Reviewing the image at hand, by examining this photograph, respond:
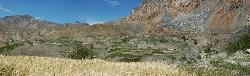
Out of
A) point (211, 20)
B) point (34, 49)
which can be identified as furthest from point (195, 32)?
point (34, 49)

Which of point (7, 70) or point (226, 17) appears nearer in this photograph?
point (7, 70)

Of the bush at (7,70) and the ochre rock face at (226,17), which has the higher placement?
the ochre rock face at (226,17)

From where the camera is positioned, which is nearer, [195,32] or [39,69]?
[39,69]

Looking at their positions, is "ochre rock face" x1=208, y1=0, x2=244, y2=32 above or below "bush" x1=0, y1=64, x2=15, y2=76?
above

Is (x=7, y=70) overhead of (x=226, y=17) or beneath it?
beneath

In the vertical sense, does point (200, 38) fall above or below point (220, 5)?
below

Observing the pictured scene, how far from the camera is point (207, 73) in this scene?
948 inches

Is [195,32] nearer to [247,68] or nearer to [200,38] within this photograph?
[200,38]

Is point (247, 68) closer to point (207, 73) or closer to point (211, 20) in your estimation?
point (207, 73)

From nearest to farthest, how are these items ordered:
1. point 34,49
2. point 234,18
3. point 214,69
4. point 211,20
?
point 214,69
point 34,49
point 234,18
point 211,20

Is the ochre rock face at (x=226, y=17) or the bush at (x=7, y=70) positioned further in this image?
the ochre rock face at (x=226, y=17)

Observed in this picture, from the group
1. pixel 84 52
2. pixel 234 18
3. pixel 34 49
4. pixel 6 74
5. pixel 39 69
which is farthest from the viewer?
pixel 234 18

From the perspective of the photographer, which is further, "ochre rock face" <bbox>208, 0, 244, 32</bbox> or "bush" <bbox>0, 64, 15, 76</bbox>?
"ochre rock face" <bbox>208, 0, 244, 32</bbox>

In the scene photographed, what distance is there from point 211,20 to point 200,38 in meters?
28.9
